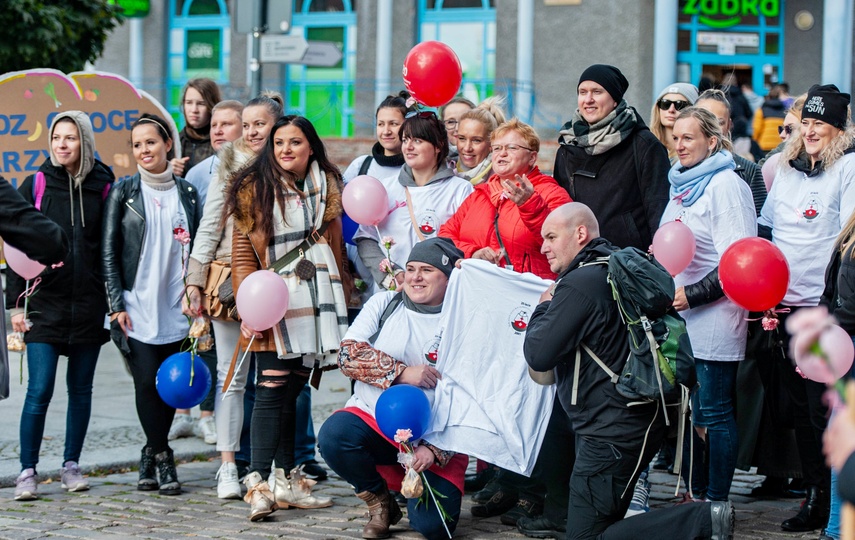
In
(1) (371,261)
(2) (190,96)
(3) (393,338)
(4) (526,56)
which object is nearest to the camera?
(3) (393,338)

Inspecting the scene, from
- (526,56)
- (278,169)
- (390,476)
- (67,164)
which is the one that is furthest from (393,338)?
(526,56)

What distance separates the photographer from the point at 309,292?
6.08m

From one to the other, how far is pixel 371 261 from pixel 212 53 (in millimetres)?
18616

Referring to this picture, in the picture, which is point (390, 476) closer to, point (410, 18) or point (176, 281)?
point (176, 281)

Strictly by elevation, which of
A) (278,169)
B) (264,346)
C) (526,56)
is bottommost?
(264,346)

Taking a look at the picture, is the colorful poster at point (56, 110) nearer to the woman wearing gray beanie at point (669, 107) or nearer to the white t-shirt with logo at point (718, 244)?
the woman wearing gray beanie at point (669, 107)

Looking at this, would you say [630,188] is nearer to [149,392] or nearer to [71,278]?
[149,392]

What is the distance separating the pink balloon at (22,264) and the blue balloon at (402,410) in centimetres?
209

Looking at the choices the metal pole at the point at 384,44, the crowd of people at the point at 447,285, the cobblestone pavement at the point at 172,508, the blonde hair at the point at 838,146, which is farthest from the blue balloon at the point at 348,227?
the metal pole at the point at 384,44

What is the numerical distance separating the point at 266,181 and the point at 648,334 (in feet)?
7.66

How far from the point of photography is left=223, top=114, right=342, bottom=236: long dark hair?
6051 millimetres

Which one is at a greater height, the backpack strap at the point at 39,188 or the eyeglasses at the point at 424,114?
the eyeglasses at the point at 424,114

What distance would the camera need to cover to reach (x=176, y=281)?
21.8 feet

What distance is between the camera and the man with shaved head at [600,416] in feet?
15.6
